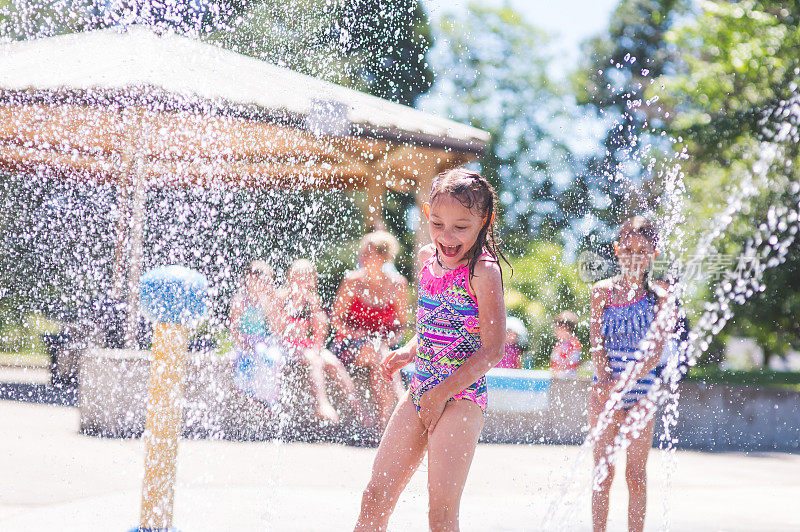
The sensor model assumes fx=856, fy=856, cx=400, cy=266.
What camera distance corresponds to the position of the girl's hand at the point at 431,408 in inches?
101

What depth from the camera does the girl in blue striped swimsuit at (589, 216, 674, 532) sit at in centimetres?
346

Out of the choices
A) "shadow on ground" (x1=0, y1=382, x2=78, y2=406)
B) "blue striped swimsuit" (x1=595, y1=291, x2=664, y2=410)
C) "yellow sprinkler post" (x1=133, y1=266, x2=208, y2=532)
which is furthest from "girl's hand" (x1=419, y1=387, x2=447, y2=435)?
"shadow on ground" (x1=0, y1=382, x2=78, y2=406)

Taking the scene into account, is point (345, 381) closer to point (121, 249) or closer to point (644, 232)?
point (644, 232)

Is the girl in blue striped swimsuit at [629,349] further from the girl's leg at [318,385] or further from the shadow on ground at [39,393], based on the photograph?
the shadow on ground at [39,393]

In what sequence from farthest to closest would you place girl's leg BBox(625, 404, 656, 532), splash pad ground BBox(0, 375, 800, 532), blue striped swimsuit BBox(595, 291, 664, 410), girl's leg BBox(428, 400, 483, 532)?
splash pad ground BBox(0, 375, 800, 532), blue striped swimsuit BBox(595, 291, 664, 410), girl's leg BBox(625, 404, 656, 532), girl's leg BBox(428, 400, 483, 532)

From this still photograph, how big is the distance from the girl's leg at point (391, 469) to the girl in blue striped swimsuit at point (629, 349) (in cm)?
113

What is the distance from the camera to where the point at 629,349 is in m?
3.57

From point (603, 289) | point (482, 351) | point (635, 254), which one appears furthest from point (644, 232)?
point (482, 351)

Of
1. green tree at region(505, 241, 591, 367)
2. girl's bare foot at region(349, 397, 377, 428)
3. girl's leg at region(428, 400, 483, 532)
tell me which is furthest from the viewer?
green tree at region(505, 241, 591, 367)

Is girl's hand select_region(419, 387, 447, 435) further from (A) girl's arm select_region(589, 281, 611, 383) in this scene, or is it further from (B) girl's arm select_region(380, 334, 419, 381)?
(A) girl's arm select_region(589, 281, 611, 383)

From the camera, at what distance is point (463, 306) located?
106 inches

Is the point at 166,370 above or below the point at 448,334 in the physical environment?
below

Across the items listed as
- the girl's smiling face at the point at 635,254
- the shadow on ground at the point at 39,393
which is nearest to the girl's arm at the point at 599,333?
the girl's smiling face at the point at 635,254

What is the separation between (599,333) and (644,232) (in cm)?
47
